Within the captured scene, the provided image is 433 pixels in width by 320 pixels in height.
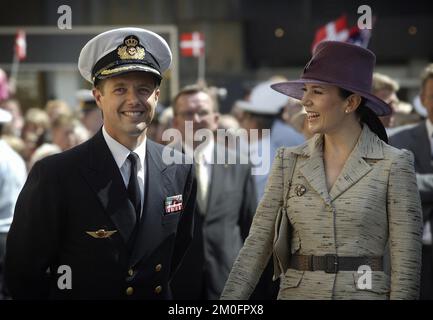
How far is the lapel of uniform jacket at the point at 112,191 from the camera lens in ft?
13.5

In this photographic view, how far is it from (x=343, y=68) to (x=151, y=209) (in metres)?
1.05

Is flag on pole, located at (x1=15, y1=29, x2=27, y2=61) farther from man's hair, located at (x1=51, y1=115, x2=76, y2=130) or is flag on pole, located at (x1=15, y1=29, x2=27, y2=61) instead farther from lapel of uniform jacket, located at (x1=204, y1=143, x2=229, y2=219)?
lapel of uniform jacket, located at (x1=204, y1=143, x2=229, y2=219)

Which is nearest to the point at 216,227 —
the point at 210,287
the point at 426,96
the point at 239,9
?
the point at 210,287

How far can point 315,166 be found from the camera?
4.31 meters

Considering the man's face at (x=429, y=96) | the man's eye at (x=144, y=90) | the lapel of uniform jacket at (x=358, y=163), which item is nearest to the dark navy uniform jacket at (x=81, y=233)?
the man's eye at (x=144, y=90)

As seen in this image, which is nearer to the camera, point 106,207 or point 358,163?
point 106,207

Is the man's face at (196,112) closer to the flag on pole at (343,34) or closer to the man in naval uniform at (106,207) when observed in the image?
the flag on pole at (343,34)

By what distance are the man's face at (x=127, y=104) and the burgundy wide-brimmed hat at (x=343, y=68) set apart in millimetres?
698

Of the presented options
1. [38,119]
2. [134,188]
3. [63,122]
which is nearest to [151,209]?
[134,188]

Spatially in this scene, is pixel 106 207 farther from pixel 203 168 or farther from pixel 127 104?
pixel 203 168

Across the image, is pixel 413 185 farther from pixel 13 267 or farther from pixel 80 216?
pixel 13 267

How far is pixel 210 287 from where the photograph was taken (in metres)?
6.16
